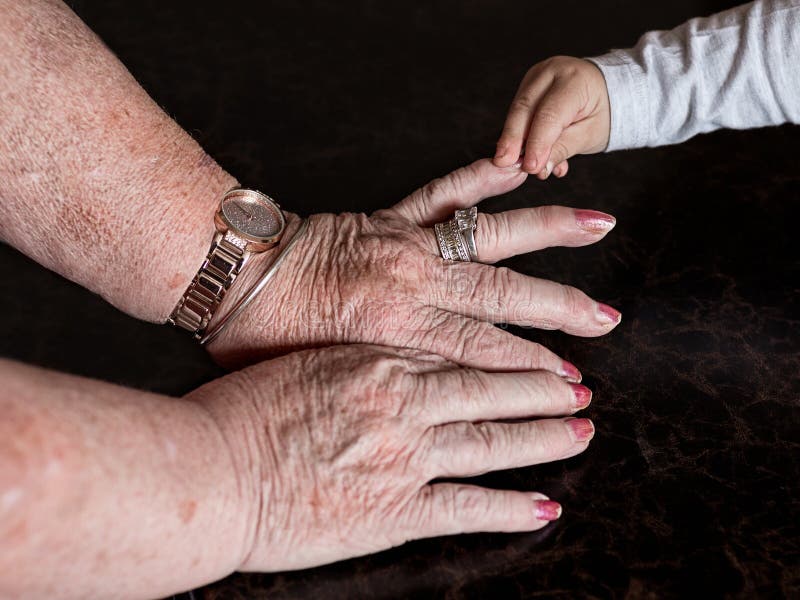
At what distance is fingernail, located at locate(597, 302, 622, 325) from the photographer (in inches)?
45.2

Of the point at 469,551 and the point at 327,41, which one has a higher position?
the point at 327,41

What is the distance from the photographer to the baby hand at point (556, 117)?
122 centimetres

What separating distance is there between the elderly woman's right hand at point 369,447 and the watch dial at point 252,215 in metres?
0.23

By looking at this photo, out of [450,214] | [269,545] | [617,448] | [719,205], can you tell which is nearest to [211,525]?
[269,545]

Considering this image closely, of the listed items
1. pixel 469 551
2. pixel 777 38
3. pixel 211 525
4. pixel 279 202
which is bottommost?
pixel 469 551

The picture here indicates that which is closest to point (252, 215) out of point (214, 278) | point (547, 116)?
point (214, 278)

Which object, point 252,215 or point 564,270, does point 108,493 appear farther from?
point 564,270

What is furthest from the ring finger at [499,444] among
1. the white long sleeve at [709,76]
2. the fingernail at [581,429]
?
the white long sleeve at [709,76]

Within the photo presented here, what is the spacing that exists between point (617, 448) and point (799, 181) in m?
0.70

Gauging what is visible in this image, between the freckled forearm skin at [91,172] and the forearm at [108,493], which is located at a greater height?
the freckled forearm skin at [91,172]

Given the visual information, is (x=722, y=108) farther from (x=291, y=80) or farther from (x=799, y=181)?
(x=291, y=80)

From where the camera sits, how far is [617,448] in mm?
1028

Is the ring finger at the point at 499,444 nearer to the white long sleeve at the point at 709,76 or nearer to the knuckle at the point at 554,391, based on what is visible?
the knuckle at the point at 554,391

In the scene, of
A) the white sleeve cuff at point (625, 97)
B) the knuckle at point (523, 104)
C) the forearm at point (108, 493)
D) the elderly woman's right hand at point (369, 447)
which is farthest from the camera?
the white sleeve cuff at point (625, 97)
